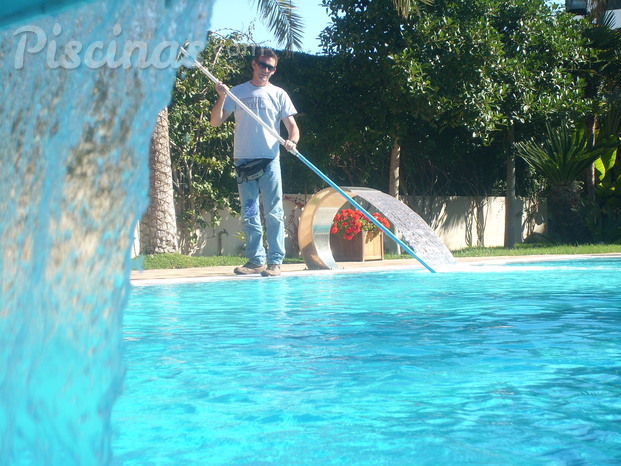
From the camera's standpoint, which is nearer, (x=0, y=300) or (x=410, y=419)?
(x=410, y=419)

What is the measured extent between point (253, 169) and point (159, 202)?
3031 mm

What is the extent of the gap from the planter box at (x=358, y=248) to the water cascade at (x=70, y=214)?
28.4ft

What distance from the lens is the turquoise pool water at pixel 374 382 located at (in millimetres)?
2625

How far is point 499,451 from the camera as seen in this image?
254cm

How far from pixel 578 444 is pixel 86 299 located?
1.95 meters

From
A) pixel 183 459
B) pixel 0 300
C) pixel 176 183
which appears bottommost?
pixel 183 459

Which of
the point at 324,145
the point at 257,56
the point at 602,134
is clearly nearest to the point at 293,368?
the point at 257,56

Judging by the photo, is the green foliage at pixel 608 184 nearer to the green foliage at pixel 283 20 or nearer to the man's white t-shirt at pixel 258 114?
the green foliage at pixel 283 20

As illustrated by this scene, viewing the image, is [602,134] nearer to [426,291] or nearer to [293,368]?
[426,291]

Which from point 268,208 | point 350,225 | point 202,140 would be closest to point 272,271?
point 268,208

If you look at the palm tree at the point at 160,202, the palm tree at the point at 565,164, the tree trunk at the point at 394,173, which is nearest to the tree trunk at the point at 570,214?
the palm tree at the point at 565,164

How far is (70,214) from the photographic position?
Result: 14.6 feet

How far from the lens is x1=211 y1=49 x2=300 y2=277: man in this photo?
8.83 m

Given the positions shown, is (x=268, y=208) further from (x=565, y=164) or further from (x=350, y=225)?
(x=565, y=164)
